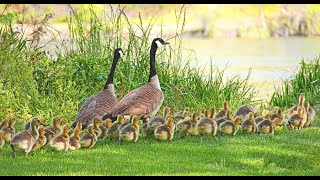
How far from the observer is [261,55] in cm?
2481

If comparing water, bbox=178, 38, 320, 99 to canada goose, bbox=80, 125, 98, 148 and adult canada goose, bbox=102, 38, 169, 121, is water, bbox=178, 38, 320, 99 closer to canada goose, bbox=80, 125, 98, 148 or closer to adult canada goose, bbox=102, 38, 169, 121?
adult canada goose, bbox=102, 38, 169, 121

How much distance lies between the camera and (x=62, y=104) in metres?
11.9

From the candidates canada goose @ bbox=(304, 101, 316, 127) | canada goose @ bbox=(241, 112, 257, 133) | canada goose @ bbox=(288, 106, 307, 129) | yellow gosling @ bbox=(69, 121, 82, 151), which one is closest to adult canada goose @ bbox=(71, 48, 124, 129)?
yellow gosling @ bbox=(69, 121, 82, 151)

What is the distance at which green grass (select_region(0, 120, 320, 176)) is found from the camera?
332 inches

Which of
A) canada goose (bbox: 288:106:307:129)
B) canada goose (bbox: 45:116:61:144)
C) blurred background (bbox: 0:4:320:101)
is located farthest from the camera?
blurred background (bbox: 0:4:320:101)

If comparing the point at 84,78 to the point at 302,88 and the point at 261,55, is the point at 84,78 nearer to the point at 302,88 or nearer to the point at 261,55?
the point at 302,88

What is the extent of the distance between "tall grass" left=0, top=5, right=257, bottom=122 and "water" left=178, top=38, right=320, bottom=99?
7.96 ft

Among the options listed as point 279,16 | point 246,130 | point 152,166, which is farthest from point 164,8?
point 152,166

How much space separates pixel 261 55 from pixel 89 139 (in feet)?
51.9

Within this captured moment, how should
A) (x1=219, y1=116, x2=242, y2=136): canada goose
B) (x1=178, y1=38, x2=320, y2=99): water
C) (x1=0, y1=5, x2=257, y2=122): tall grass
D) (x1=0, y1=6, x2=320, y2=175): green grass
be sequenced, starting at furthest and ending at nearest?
(x1=178, y1=38, x2=320, y2=99): water, (x1=0, y1=5, x2=257, y2=122): tall grass, (x1=219, y1=116, x2=242, y2=136): canada goose, (x1=0, y1=6, x2=320, y2=175): green grass

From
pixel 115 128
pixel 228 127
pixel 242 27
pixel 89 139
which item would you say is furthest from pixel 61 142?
pixel 242 27

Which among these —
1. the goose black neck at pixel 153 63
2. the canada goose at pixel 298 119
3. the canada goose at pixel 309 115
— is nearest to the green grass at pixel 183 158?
the canada goose at pixel 298 119

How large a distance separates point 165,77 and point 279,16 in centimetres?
2141

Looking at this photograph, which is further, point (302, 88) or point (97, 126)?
point (302, 88)
